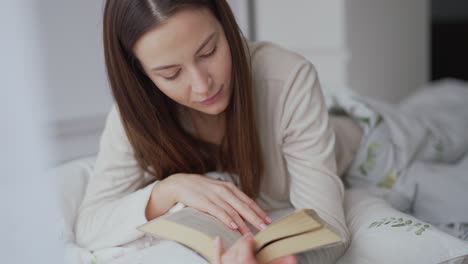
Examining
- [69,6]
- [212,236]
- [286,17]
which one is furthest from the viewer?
[286,17]

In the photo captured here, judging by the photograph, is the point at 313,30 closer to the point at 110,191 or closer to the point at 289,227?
the point at 110,191

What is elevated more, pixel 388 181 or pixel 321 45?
pixel 321 45

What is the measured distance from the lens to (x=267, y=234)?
2.49 ft

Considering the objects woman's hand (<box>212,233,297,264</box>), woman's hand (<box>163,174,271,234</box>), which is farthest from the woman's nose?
woman's hand (<box>212,233,297,264</box>)

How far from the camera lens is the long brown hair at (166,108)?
91 cm

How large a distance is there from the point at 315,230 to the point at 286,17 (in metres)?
1.93

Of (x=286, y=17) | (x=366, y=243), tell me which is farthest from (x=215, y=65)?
(x=286, y=17)

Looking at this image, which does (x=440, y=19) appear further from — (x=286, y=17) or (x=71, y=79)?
(x=71, y=79)

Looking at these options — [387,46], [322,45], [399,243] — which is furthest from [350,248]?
[387,46]

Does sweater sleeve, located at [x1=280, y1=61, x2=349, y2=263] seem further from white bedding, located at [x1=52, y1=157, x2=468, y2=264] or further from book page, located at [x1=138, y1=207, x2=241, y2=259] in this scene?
book page, located at [x1=138, y1=207, x2=241, y2=259]

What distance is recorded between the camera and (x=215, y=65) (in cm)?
93

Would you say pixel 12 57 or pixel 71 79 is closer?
pixel 12 57

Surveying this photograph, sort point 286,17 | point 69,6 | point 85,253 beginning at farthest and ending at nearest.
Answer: point 286,17
point 69,6
point 85,253

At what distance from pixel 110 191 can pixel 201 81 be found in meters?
0.39
